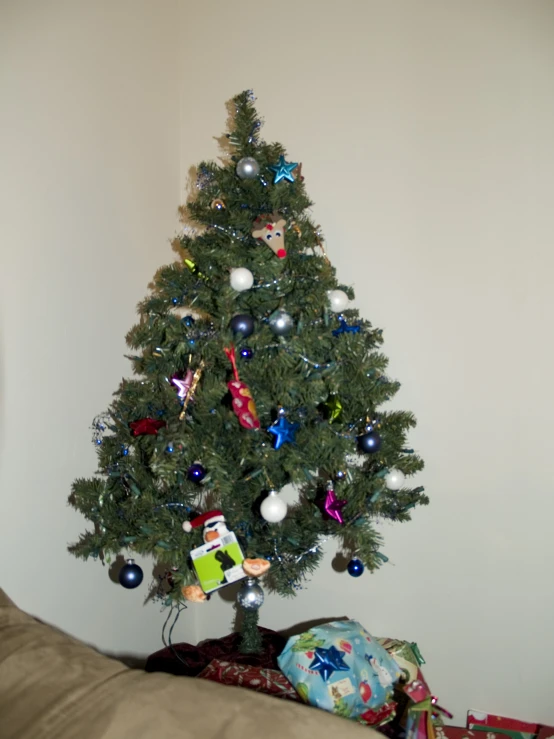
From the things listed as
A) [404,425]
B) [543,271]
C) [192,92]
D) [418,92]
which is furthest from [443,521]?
[192,92]

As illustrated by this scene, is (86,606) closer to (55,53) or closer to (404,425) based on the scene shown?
(404,425)

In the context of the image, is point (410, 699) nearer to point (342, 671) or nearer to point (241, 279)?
point (342, 671)

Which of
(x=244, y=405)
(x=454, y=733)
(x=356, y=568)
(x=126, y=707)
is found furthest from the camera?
(x=454, y=733)

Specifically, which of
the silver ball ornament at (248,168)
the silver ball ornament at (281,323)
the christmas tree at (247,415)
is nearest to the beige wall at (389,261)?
the christmas tree at (247,415)

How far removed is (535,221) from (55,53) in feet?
4.30

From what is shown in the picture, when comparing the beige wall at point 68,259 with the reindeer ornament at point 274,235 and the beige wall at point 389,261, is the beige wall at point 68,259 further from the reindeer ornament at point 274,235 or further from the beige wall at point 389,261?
the reindeer ornament at point 274,235

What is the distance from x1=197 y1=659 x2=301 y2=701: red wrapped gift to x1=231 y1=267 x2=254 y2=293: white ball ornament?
87 centimetres

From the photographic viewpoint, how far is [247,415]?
46.8 inches

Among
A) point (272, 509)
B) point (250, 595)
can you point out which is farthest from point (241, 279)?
point (250, 595)

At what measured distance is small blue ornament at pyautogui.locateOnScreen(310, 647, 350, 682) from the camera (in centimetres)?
119

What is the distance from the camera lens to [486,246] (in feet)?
5.16

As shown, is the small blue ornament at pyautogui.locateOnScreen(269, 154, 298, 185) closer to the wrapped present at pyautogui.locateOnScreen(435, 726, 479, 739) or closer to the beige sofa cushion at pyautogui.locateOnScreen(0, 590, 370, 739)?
the beige sofa cushion at pyautogui.locateOnScreen(0, 590, 370, 739)

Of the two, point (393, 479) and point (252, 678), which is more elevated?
point (393, 479)

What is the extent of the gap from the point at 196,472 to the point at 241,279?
431 millimetres
